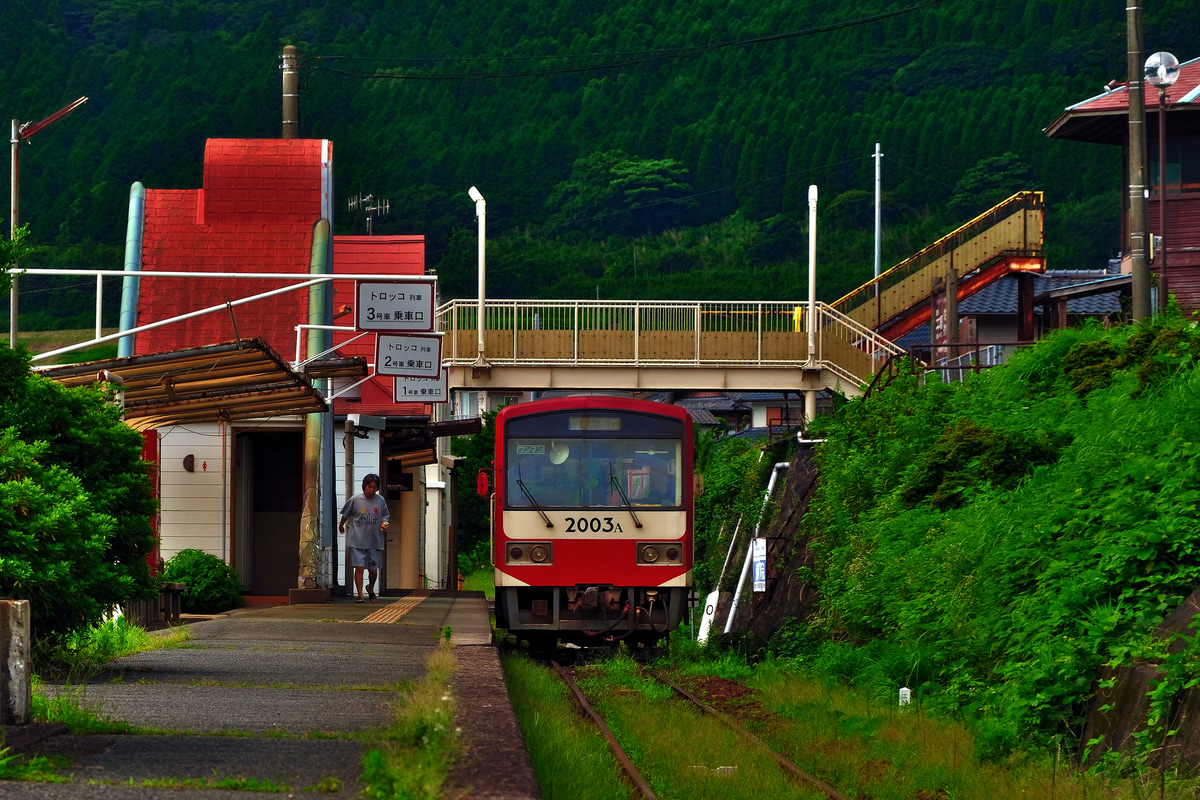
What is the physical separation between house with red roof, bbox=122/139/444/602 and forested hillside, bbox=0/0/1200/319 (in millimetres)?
48713

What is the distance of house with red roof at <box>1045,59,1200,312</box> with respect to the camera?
28375 millimetres

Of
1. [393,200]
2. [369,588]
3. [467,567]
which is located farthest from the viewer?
[393,200]

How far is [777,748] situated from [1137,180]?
11.1m

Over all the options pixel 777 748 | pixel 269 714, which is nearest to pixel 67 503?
pixel 269 714

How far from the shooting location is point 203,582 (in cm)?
1969

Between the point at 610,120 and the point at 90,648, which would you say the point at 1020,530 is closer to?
the point at 90,648

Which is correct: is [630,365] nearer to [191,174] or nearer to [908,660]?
[908,660]

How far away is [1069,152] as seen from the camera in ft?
281

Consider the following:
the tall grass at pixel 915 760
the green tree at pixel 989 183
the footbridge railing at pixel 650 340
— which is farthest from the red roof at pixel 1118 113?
the green tree at pixel 989 183

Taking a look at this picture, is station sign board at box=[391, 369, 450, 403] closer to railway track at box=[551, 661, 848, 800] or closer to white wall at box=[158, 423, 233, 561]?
white wall at box=[158, 423, 233, 561]

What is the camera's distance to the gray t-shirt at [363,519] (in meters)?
20.2

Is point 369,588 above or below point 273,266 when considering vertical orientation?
below

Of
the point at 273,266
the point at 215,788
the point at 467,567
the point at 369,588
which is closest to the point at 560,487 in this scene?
the point at 369,588

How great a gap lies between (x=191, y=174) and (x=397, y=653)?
67604 millimetres
